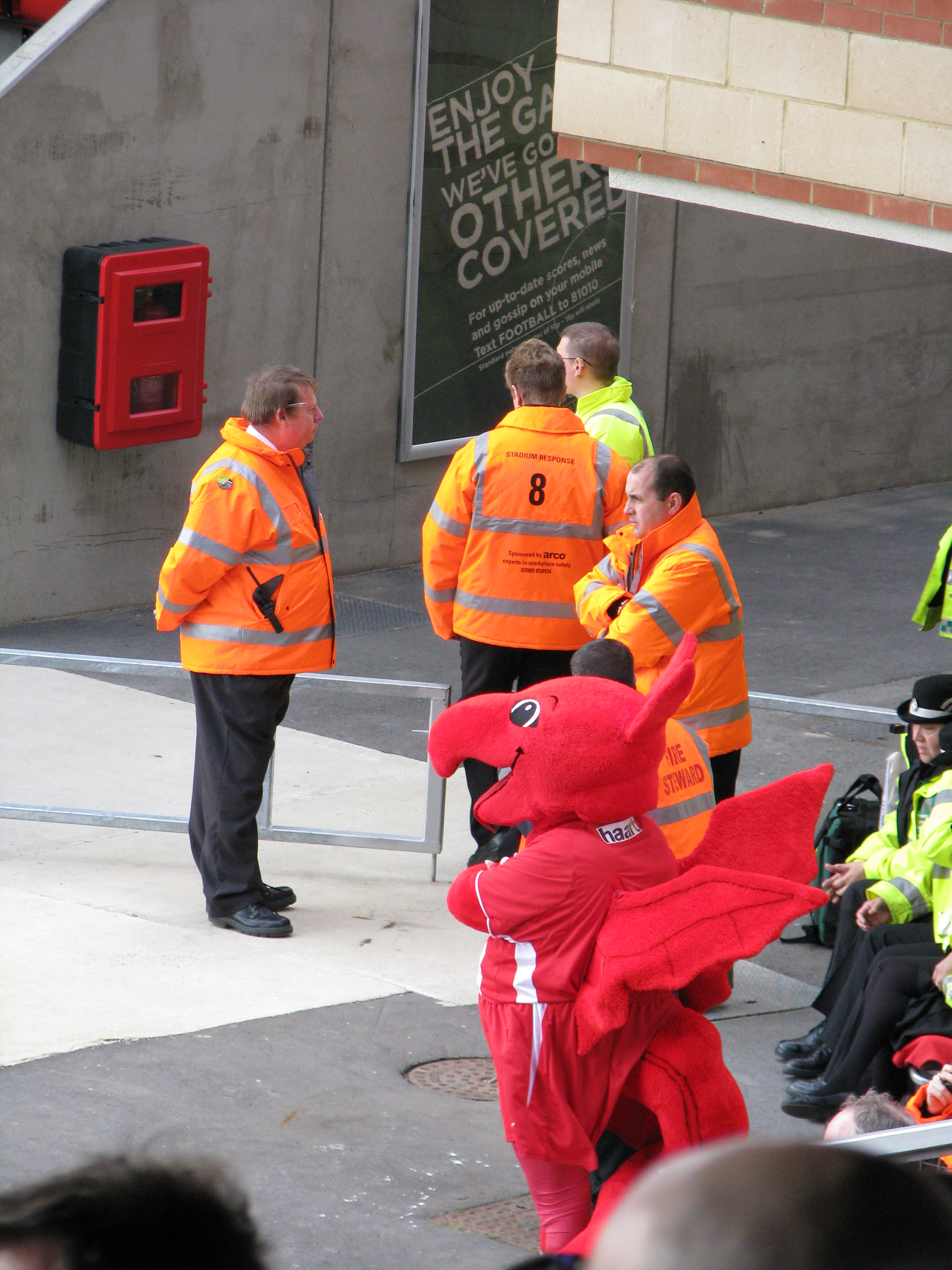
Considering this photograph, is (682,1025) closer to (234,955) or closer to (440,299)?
(234,955)

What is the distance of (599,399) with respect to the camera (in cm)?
813

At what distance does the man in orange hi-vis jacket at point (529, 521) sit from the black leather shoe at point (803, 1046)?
1.93 metres

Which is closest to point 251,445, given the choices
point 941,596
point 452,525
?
point 452,525

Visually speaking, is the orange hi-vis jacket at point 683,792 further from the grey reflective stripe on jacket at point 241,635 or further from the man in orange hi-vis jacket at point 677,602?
the grey reflective stripe on jacket at point 241,635

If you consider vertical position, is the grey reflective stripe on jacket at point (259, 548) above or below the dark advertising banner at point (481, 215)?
below

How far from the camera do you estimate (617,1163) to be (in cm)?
435

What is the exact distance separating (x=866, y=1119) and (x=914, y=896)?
2.01 meters

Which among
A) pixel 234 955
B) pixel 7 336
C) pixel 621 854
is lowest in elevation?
pixel 234 955

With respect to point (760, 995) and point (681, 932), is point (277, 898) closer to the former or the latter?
point (760, 995)

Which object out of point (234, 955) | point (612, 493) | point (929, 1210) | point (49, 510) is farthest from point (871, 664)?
point (929, 1210)

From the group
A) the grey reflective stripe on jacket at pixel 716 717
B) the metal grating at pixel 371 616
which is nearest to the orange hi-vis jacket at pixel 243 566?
the grey reflective stripe on jacket at pixel 716 717

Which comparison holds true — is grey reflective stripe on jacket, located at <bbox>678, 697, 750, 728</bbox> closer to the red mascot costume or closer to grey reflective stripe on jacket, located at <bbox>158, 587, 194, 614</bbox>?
grey reflective stripe on jacket, located at <bbox>158, 587, 194, 614</bbox>

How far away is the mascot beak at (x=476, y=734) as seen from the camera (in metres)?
4.16

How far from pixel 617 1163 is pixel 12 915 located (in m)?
3.01
